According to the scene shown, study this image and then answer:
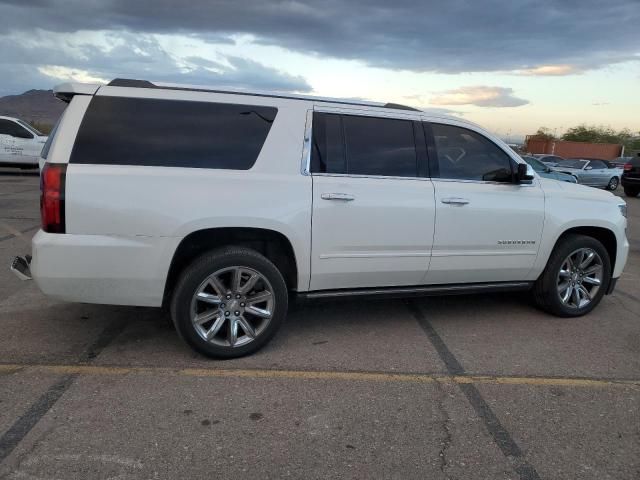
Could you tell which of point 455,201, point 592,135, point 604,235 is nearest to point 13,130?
point 455,201

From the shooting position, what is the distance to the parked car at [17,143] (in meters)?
16.9

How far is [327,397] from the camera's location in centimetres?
358

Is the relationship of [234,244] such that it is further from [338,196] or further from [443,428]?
[443,428]

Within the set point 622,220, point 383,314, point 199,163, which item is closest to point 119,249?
point 199,163

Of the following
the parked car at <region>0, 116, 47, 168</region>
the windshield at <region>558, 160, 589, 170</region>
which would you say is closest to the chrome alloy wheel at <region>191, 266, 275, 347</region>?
the parked car at <region>0, 116, 47, 168</region>

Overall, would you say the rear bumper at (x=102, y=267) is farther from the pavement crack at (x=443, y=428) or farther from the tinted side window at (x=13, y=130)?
the tinted side window at (x=13, y=130)

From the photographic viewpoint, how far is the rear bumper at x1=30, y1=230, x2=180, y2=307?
3.70 meters

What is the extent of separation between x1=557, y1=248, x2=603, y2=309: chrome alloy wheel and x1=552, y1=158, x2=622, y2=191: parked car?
63.1 ft

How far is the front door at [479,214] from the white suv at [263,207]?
1 centimetres

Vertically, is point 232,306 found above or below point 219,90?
below

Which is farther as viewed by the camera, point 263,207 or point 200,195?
point 263,207

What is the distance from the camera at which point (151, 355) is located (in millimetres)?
4133

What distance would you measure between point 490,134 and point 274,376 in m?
2.87

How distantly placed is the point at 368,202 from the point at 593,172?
22.4m
